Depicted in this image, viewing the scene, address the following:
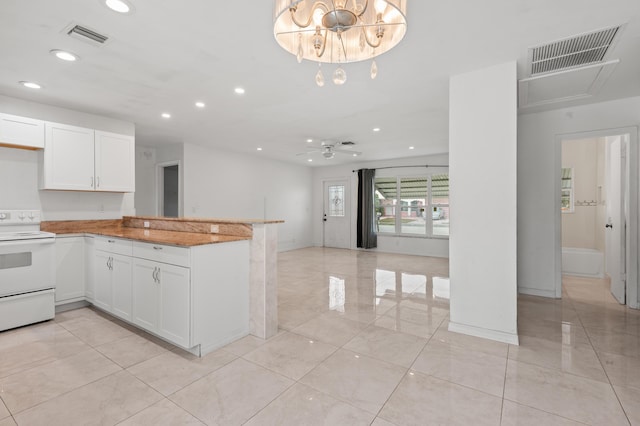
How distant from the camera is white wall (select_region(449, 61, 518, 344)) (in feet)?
8.82

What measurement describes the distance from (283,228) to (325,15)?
22.9 feet

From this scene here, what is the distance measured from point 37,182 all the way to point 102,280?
5.47 ft

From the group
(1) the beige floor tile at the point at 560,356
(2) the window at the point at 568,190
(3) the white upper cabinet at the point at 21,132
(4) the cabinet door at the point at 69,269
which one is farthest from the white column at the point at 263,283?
(2) the window at the point at 568,190

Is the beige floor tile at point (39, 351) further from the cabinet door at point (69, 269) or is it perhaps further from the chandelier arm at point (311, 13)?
the chandelier arm at point (311, 13)

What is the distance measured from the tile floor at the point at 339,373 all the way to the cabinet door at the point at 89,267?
249mm

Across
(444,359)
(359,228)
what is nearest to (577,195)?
(359,228)

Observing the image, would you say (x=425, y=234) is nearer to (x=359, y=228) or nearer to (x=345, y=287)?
(x=359, y=228)

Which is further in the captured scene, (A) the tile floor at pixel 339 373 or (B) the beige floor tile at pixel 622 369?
(B) the beige floor tile at pixel 622 369

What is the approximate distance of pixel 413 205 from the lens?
809 centimetres

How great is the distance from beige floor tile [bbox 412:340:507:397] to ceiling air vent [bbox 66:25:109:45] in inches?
138

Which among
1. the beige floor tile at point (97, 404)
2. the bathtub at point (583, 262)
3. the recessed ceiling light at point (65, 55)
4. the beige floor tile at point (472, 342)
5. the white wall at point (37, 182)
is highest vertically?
the recessed ceiling light at point (65, 55)

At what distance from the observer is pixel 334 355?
248cm

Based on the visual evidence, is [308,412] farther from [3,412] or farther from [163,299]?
[3,412]

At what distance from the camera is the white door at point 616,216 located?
152 inches
